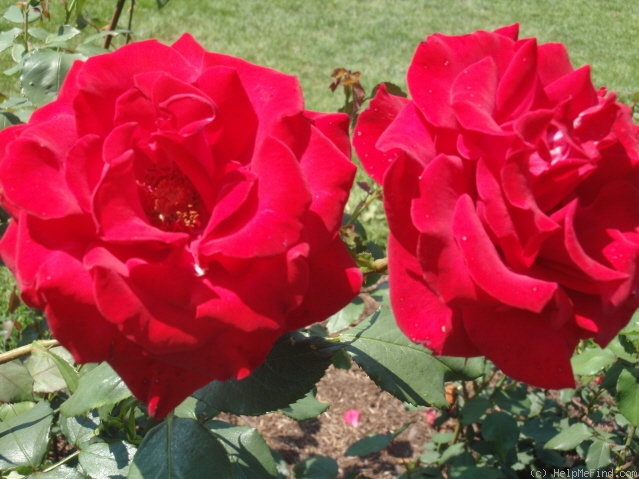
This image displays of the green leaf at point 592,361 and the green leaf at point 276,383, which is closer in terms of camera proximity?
the green leaf at point 276,383

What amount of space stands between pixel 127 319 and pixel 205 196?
162 millimetres

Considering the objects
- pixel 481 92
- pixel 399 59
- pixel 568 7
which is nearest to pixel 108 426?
pixel 481 92

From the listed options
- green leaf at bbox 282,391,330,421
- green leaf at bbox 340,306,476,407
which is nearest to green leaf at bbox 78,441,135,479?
green leaf at bbox 282,391,330,421

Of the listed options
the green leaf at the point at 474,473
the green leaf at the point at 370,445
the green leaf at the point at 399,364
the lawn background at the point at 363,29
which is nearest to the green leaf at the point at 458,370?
the green leaf at the point at 399,364

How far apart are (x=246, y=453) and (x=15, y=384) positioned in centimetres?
36

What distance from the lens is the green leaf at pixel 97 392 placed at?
0.87 meters

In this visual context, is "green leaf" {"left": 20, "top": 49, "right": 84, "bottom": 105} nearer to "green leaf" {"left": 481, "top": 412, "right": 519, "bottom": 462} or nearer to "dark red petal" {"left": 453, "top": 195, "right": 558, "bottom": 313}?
"dark red petal" {"left": 453, "top": 195, "right": 558, "bottom": 313}

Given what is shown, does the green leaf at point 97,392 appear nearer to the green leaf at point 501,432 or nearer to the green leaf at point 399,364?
the green leaf at point 399,364

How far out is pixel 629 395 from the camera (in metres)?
1.43

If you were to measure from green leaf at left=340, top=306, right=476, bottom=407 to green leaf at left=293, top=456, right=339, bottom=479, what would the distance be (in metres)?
0.93

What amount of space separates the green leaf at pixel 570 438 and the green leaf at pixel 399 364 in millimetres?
978

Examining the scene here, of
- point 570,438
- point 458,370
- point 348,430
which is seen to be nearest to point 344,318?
point 458,370

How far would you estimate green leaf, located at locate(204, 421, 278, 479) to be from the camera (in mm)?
1135

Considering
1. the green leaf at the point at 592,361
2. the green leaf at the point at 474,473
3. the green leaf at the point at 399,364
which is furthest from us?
the green leaf at the point at 474,473
